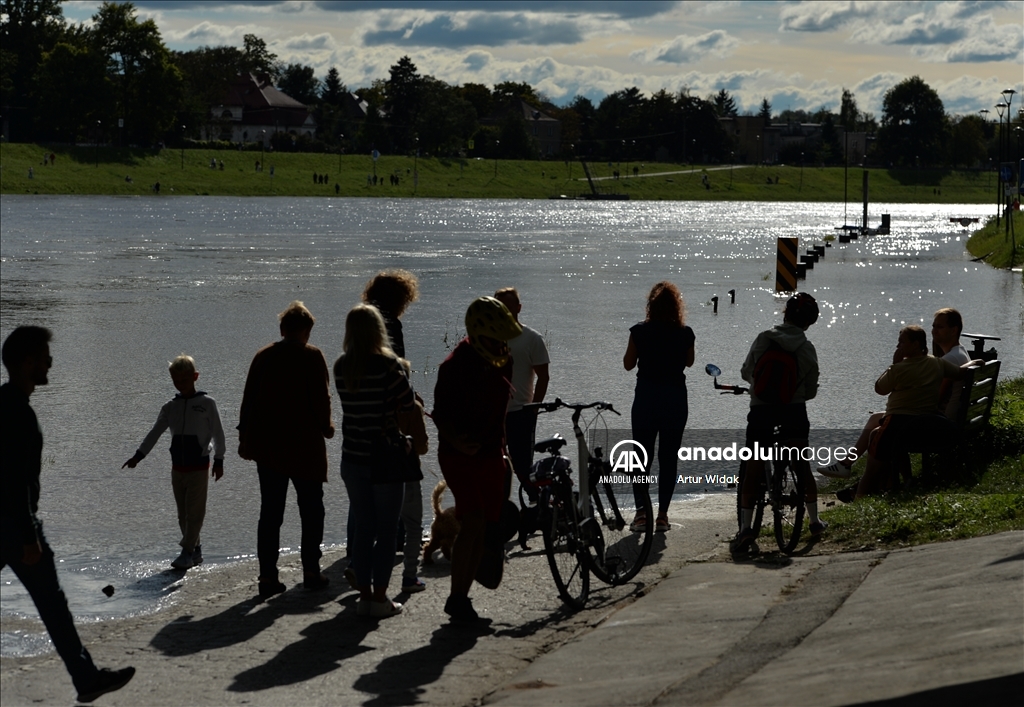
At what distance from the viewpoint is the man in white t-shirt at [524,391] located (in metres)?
9.17

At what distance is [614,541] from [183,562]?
2782mm

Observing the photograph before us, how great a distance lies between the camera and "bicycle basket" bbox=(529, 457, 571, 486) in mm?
7375

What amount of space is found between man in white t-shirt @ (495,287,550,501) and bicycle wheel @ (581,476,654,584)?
722mm

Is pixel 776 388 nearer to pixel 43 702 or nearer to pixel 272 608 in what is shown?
pixel 272 608

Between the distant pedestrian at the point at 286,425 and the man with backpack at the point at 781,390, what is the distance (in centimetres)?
264

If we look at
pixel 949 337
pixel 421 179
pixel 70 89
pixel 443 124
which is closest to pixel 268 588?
pixel 949 337

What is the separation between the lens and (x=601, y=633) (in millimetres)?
6883

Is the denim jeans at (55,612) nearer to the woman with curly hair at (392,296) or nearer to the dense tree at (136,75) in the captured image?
the woman with curly hair at (392,296)

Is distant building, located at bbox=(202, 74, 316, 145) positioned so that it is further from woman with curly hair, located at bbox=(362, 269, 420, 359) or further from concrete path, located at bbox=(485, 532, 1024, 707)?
concrete path, located at bbox=(485, 532, 1024, 707)

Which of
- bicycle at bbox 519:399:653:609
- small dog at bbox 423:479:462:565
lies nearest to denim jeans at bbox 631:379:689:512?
bicycle at bbox 519:399:653:609

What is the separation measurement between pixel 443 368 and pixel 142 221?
63206mm

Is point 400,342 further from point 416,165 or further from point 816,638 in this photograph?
point 416,165

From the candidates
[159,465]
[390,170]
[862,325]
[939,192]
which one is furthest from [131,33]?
[159,465]

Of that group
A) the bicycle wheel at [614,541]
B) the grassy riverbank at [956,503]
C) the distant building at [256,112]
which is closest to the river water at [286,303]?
the bicycle wheel at [614,541]
